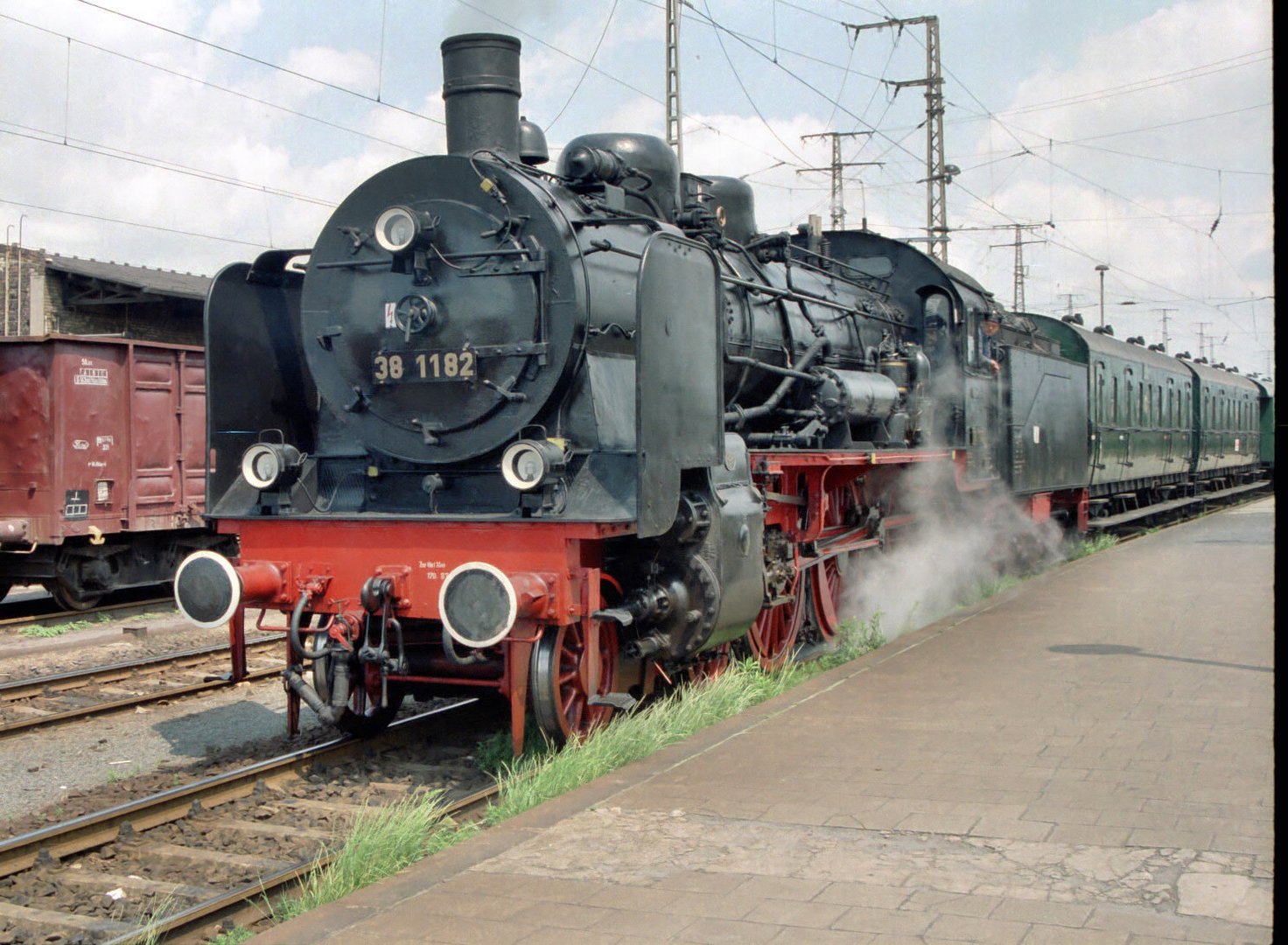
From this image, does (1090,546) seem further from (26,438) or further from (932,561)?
(26,438)

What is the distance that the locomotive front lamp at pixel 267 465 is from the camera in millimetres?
6648

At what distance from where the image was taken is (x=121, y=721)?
7.55 metres

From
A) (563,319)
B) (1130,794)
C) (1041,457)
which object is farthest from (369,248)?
(1041,457)

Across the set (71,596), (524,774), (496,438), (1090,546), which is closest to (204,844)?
(524,774)

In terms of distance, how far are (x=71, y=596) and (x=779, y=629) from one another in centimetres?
788

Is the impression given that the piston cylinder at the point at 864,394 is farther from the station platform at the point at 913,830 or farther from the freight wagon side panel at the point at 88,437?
the freight wagon side panel at the point at 88,437

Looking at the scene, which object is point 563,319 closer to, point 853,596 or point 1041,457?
point 853,596

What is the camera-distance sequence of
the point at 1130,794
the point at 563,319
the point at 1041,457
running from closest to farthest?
the point at 1130,794 < the point at 563,319 < the point at 1041,457

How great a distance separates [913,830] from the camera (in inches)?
177

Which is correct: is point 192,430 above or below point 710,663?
above

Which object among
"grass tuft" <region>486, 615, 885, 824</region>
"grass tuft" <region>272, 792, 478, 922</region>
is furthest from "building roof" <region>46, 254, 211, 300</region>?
"grass tuft" <region>272, 792, 478, 922</region>

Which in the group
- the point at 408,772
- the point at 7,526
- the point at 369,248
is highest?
the point at 369,248

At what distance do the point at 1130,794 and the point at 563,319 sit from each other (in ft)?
10.8

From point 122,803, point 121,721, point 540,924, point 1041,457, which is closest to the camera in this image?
point 540,924
